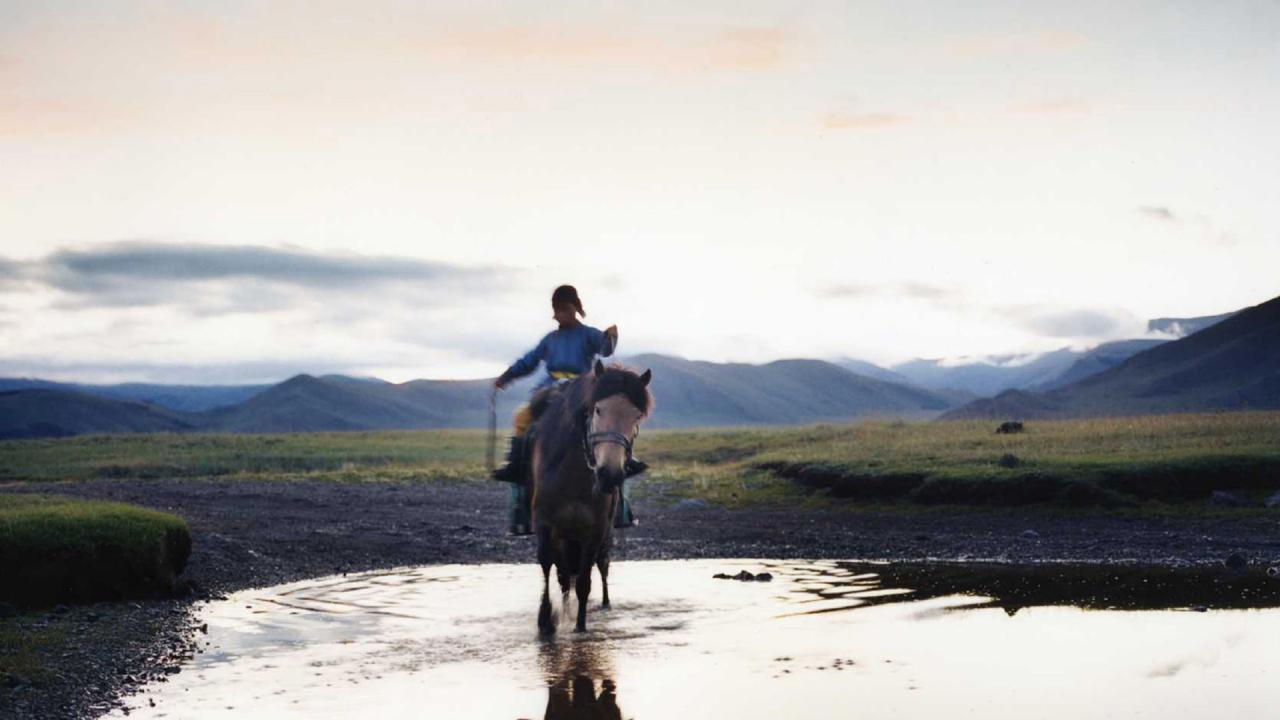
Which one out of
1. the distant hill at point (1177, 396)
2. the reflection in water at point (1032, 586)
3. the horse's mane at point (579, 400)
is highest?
the distant hill at point (1177, 396)

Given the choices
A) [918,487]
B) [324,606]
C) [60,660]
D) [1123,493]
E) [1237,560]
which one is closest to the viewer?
[60,660]

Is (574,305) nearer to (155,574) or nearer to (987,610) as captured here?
(987,610)

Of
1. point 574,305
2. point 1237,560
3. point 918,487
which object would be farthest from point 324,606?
point 918,487

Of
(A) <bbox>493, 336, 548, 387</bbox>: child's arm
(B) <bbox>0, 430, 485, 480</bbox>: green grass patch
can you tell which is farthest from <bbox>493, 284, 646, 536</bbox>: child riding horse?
(B) <bbox>0, 430, 485, 480</bbox>: green grass patch

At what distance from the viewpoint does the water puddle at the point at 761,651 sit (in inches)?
377

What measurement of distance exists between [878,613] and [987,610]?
141 cm

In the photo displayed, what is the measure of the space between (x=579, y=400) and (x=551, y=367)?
1824mm

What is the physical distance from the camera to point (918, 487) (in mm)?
30625

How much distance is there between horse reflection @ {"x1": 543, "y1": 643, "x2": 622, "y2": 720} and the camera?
9.36m

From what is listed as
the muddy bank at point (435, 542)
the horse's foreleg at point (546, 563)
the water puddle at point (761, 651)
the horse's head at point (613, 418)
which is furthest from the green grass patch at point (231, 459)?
the horse's head at point (613, 418)

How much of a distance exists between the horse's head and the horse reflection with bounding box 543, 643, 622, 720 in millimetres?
1751

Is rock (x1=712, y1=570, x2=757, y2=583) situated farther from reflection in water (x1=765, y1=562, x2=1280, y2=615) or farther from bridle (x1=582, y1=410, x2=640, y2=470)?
bridle (x1=582, y1=410, x2=640, y2=470)

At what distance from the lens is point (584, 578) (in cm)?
1283

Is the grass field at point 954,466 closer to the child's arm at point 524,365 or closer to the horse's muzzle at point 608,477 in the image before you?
the child's arm at point 524,365
